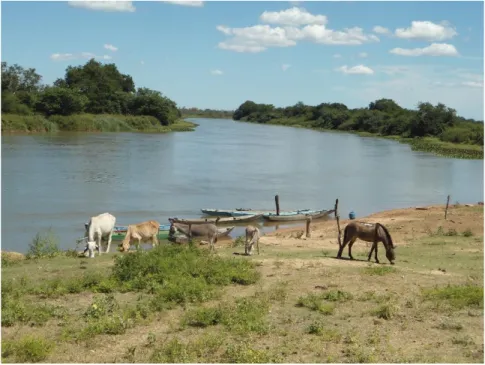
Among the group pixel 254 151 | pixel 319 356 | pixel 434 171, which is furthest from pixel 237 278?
pixel 254 151

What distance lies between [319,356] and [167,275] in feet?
Result: 12.6

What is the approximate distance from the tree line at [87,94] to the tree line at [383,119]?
3837 cm

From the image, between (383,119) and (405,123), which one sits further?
(383,119)

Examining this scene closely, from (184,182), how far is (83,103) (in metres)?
48.2

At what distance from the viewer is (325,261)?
41.5 feet

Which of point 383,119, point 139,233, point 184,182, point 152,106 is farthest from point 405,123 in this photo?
point 139,233

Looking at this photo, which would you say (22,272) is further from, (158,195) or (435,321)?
(158,195)

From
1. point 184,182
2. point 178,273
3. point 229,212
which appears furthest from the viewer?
point 184,182

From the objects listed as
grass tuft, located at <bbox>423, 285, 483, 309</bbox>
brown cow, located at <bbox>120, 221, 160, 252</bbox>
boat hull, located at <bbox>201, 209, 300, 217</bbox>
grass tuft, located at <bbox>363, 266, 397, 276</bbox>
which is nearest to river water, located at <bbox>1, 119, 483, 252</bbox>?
boat hull, located at <bbox>201, 209, 300, 217</bbox>

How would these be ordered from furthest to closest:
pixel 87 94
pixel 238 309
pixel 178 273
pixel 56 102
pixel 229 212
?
pixel 87 94 < pixel 56 102 < pixel 229 212 < pixel 178 273 < pixel 238 309

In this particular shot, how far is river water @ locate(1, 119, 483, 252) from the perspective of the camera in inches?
1086

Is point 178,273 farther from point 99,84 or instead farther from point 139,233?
point 99,84

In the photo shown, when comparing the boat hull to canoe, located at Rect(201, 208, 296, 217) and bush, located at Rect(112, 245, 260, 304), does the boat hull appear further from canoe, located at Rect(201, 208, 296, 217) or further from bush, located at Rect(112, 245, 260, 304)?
bush, located at Rect(112, 245, 260, 304)

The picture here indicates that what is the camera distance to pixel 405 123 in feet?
332
